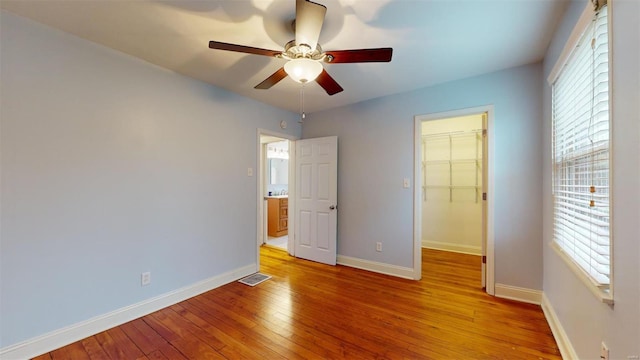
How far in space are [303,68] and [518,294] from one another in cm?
300

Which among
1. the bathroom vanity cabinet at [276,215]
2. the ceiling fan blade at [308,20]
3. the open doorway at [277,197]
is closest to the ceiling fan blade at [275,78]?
the ceiling fan blade at [308,20]

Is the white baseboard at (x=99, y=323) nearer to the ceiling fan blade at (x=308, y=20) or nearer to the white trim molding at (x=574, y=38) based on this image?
the ceiling fan blade at (x=308, y=20)

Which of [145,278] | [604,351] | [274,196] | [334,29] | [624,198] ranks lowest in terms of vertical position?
[145,278]

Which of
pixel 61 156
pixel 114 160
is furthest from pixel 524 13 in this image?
pixel 61 156

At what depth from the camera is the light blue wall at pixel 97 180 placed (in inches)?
69.2

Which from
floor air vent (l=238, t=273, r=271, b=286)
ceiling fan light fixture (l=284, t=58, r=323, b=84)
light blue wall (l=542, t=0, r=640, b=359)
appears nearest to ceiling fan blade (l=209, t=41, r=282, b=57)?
ceiling fan light fixture (l=284, t=58, r=323, b=84)

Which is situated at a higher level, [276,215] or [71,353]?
[276,215]

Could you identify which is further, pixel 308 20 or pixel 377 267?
pixel 377 267

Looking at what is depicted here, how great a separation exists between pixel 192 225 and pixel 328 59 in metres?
2.23

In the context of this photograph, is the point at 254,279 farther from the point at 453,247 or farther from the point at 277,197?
the point at 453,247

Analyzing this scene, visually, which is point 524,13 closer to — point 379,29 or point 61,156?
point 379,29

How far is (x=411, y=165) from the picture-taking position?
3172 millimetres

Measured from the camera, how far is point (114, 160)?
86.7 inches

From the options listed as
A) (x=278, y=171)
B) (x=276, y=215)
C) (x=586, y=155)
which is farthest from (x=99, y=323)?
(x=278, y=171)
